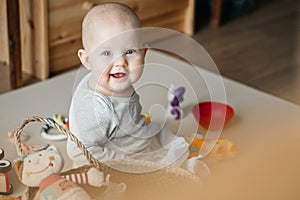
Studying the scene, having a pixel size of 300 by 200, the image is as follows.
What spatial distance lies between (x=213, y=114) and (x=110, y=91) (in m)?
0.46

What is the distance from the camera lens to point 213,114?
2107 millimetres

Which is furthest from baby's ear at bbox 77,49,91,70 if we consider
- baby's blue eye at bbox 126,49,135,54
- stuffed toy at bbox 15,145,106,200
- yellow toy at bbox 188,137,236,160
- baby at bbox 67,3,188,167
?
yellow toy at bbox 188,137,236,160

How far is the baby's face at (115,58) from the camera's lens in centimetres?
171

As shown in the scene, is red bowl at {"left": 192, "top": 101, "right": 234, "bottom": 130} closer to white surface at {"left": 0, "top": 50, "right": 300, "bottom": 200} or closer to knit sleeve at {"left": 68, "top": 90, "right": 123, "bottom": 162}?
white surface at {"left": 0, "top": 50, "right": 300, "bottom": 200}

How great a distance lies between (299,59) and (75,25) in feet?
3.19

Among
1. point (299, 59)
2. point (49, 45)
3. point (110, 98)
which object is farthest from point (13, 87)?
point (299, 59)

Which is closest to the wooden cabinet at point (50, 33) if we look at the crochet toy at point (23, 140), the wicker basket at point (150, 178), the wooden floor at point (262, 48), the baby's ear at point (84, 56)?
the wooden floor at point (262, 48)

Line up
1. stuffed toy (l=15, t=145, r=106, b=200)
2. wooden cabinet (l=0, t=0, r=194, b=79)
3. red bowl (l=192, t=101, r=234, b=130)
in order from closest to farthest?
stuffed toy (l=15, t=145, r=106, b=200) < red bowl (l=192, t=101, r=234, b=130) < wooden cabinet (l=0, t=0, r=194, b=79)

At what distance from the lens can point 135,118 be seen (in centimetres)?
183

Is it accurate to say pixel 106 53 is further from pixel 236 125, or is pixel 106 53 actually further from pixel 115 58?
pixel 236 125

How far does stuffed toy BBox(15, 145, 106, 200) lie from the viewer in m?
1.50

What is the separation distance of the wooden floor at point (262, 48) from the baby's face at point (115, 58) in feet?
2.43

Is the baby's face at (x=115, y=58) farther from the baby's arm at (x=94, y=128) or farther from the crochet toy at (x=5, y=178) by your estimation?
the crochet toy at (x=5, y=178)

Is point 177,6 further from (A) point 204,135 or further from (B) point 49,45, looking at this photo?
(A) point 204,135
